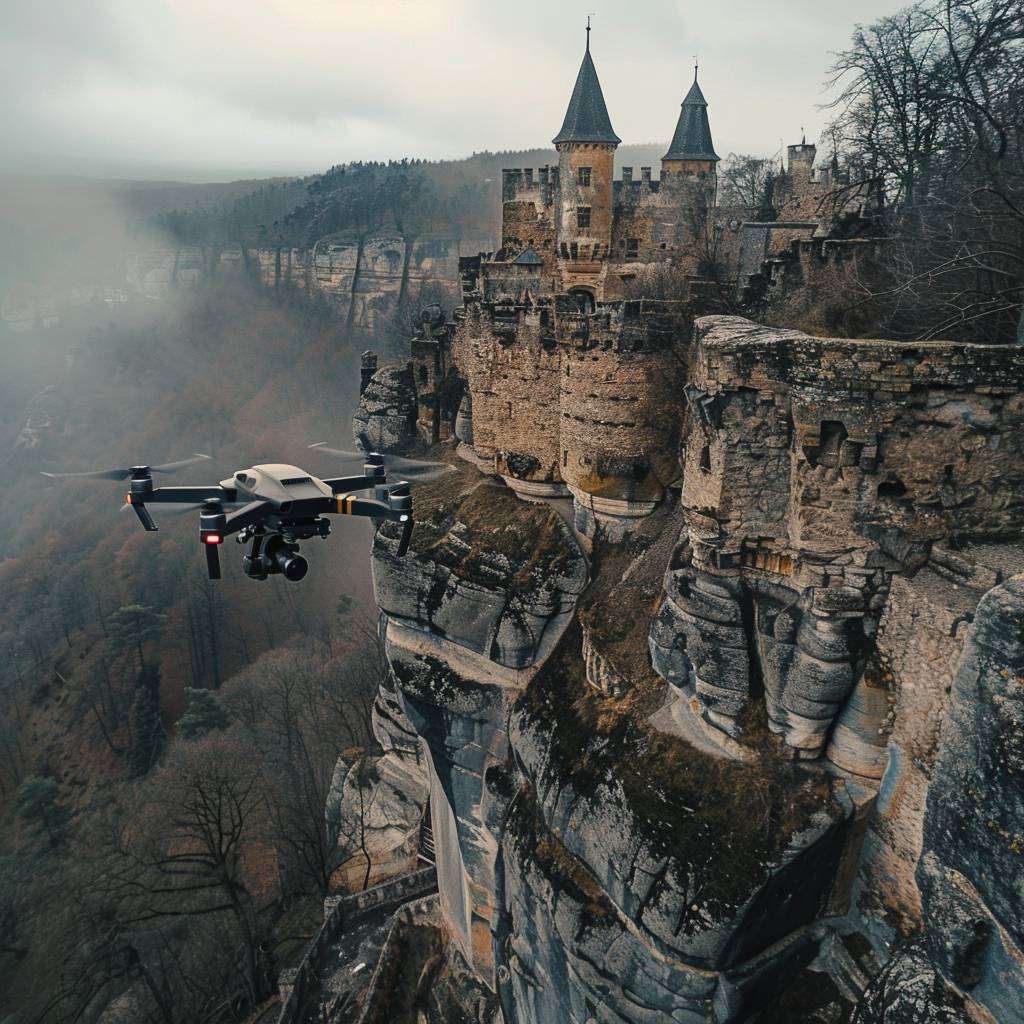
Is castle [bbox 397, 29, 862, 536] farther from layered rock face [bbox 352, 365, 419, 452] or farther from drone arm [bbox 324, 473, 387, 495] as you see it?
drone arm [bbox 324, 473, 387, 495]

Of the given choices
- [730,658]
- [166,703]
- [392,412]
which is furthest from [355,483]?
[166,703]

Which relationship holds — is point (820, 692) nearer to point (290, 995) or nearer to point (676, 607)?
point (676, 607)

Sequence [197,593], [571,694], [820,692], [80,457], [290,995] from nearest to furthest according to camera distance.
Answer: [820,692]
[571,694]
[290,995]
[197,593]
[80,457]

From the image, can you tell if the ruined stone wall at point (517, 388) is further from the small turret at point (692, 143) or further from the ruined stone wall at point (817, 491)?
the small turret at point (692, 143)

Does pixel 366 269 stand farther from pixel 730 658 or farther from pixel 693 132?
pixel 730 658

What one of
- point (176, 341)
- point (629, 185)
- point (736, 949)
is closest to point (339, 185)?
point (176, 341)

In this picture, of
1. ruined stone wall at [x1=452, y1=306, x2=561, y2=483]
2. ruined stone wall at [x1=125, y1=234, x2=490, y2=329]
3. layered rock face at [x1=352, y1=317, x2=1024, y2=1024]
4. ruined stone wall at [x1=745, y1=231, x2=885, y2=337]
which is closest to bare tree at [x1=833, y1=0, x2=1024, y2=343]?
ruined stone wall at [x1=745, y1=231, x2=885, y2=337]
